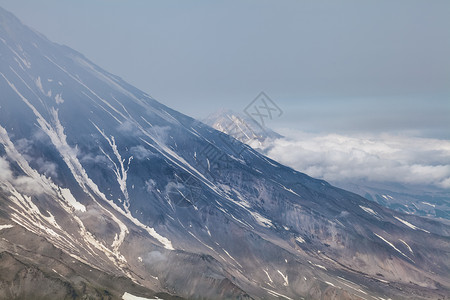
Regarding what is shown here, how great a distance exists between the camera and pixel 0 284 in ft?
649

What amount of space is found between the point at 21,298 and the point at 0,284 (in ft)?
37.6

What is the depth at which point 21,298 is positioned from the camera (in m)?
200
